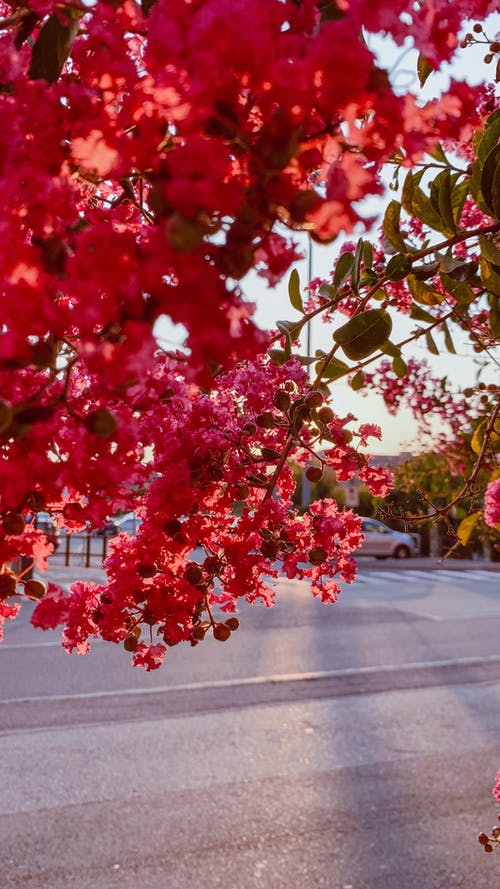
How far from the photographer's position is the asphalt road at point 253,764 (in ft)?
14.4

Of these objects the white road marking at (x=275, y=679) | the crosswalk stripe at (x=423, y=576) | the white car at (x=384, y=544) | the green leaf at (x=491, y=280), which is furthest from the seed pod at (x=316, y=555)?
the white car at (x=384, y=544)

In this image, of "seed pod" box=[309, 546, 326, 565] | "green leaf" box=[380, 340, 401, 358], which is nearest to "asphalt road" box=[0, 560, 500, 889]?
"seed pod" box=[309, 546, 326, 565]

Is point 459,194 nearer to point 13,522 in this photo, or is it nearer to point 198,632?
point 198,632

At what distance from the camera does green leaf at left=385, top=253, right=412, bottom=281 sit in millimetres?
1420

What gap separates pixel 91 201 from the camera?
113 cm

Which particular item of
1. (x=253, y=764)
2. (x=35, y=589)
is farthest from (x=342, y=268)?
(x=253, y=764)

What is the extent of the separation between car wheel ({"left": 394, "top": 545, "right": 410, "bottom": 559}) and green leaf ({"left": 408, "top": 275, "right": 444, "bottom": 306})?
20343mm

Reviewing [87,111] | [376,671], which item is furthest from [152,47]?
[376,671]

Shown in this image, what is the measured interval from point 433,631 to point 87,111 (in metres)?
10.7

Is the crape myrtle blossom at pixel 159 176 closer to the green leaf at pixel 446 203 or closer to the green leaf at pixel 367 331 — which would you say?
the green leaf at pixel 367 331

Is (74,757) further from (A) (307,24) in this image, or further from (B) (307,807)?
(A) (307,24)

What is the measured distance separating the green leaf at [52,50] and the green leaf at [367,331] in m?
0.62

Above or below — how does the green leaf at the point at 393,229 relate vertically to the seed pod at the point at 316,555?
above

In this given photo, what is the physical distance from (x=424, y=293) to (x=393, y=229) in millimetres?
392
